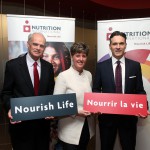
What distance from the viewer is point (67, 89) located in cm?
221

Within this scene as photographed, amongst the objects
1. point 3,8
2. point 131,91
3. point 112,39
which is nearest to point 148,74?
point 131,91

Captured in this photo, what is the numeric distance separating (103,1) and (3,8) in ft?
6.35

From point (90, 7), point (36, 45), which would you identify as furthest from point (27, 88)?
point (90, 7)

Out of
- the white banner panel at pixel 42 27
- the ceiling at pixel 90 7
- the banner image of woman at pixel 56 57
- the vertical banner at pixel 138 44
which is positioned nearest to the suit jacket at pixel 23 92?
the banner image of woman at pixel 56 57

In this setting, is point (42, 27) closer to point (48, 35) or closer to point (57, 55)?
point (48, 35)

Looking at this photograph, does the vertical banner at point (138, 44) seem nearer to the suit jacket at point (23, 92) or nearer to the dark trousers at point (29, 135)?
the suit jacket at point (23, 92)

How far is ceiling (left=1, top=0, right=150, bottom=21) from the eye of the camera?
427 cm

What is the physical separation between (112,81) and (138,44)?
86 cm

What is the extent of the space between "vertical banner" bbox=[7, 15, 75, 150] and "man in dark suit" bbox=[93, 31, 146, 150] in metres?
0.71

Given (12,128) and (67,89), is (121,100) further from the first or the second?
(12,128)

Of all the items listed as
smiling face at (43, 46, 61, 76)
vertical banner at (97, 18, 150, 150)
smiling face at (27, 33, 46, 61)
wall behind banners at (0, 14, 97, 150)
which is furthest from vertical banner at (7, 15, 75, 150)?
wall behind banners at (0, 14, 97, 150)

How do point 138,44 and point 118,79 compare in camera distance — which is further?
point 138,44

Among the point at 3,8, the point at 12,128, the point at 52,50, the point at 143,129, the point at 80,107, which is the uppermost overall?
the point at 3,8

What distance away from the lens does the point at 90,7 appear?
458 centimetres
